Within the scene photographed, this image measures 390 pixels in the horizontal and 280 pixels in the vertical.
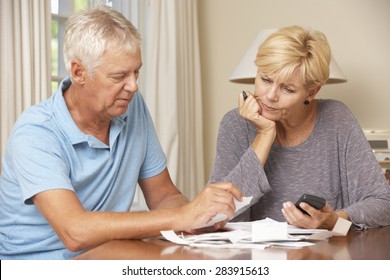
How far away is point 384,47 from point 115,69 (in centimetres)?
263

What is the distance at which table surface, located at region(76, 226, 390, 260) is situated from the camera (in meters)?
1.39

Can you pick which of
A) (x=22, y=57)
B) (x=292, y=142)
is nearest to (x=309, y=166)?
(x=292, y=142)

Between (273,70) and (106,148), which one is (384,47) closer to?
(273,70)

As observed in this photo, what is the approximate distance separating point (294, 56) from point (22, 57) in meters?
1.31

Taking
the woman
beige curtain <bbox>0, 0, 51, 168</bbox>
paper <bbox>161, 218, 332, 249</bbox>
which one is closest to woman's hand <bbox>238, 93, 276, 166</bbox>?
the woman

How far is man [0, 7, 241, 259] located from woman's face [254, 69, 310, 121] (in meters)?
0.43

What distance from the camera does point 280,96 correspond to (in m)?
2.22

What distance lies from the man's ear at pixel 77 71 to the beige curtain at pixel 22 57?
98 cm

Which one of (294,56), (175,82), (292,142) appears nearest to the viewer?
(294,56)

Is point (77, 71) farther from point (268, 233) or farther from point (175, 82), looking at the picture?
point (175, 82)

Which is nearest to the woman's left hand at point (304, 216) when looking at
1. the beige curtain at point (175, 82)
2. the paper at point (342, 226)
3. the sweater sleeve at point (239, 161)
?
the paper at point (342, 226)

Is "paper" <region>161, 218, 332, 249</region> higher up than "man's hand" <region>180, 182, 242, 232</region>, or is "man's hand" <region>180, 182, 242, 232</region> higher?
"man's hand" <region>180, 182, 242, 232</region>

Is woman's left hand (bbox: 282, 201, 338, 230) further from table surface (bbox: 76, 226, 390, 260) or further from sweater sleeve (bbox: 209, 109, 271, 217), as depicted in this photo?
sweater sleeve (bbox: 209, 109, 271, 217)

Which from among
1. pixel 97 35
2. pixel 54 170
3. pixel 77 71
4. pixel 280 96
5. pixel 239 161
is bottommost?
pixel 239 161
